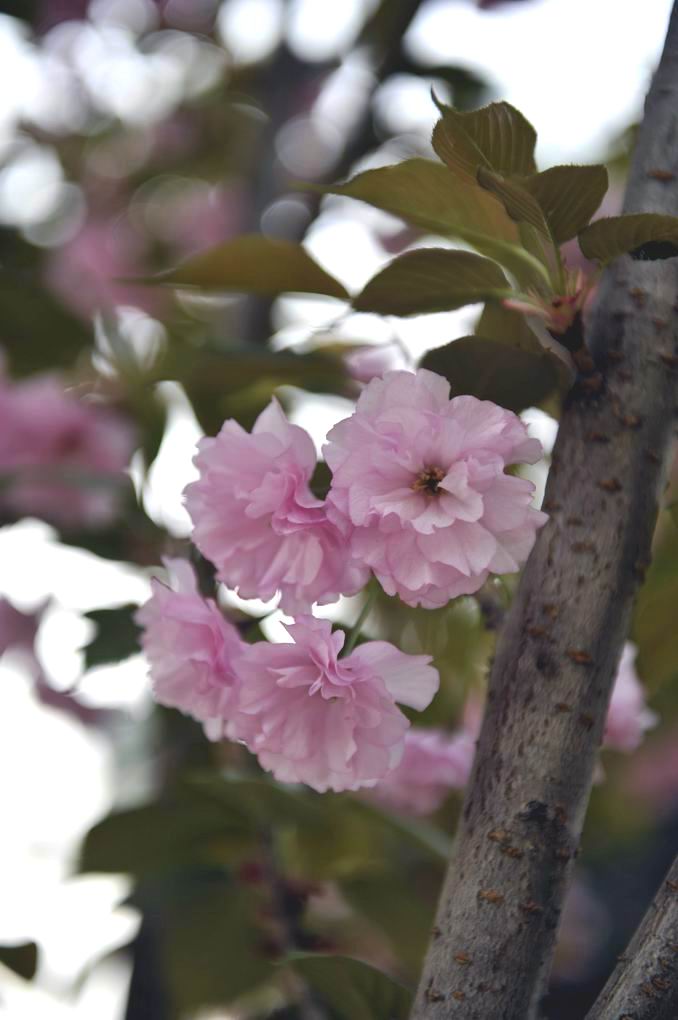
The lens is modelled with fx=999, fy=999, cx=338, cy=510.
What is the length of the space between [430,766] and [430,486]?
0.65m

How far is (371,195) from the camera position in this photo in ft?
1.88

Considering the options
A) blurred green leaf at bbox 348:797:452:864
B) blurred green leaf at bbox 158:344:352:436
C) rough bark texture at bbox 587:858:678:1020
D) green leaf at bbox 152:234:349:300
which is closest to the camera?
rough bark texture at bbox 587:858:678:1020

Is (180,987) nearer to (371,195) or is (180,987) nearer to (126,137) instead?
(371,195)

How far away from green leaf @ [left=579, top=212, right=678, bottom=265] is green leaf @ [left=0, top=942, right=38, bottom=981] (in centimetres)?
65

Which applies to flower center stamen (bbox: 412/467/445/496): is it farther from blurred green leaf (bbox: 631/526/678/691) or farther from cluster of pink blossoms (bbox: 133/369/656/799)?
blurred green leaf (bbox: 631/526/678/691)

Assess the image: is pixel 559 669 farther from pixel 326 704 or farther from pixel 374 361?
pixel 374 361

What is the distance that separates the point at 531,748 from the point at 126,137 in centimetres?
225

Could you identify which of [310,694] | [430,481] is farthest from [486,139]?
[310,694]

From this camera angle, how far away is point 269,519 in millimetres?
554

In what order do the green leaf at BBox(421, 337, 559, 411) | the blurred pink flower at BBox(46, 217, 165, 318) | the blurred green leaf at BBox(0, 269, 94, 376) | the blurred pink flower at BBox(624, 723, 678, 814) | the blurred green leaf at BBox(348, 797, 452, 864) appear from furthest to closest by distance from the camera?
the blurred pink flower at BBox(46, 217, 165, 318)
the blurred pink flower at BBox(624, 723, 678, 814)
the blurred green leaf at BBox(0, 269, 94, 376)
the blurred green leaf at BBox(348, 797, 452, 864)
the green leaf at BBox(421, 337, 559, 411)

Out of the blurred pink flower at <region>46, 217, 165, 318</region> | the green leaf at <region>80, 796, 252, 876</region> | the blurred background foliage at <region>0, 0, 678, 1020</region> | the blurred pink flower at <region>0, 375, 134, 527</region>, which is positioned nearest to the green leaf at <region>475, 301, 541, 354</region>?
the blurred background foliage at <region>0, 0, 678, 1020</region>

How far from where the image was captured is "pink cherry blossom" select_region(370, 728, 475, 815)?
106 cm

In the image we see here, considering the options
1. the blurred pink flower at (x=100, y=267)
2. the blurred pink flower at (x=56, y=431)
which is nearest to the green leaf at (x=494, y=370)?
the blurred pink flower at (x=56, y=431)

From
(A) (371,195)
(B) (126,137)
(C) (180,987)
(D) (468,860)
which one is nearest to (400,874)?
(C) (180,987)
